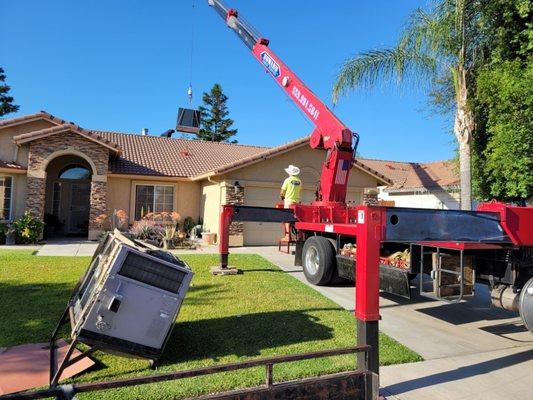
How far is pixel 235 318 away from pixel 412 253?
8.93ft

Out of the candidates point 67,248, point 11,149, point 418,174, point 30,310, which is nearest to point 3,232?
point 67,248

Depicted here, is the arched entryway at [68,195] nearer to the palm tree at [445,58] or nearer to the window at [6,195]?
the window at [6,195]

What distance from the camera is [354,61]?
14305 millimetres

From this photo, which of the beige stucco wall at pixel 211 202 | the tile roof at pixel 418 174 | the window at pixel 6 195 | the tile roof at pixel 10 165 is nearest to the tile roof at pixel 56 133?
the tile roof at pixel 10 165

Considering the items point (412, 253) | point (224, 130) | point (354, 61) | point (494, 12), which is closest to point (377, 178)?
point (354, 61)

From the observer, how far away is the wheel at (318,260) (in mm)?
8523

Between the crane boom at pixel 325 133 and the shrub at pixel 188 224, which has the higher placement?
the crane boom at pixel 325 133

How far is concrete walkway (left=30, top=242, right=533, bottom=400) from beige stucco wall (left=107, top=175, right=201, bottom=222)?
11624 mm

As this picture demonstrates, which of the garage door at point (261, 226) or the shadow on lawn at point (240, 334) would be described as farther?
the garage door at point (261, 226)

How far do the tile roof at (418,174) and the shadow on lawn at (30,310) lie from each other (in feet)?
51.7

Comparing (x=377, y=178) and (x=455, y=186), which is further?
(x=455, y=186)

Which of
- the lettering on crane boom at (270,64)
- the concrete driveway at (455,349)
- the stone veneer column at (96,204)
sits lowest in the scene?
the concrete driveway at (455,349)

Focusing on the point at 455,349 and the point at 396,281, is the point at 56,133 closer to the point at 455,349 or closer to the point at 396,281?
the point at 396,281

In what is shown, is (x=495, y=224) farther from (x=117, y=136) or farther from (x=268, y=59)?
(x=117, y=136)
